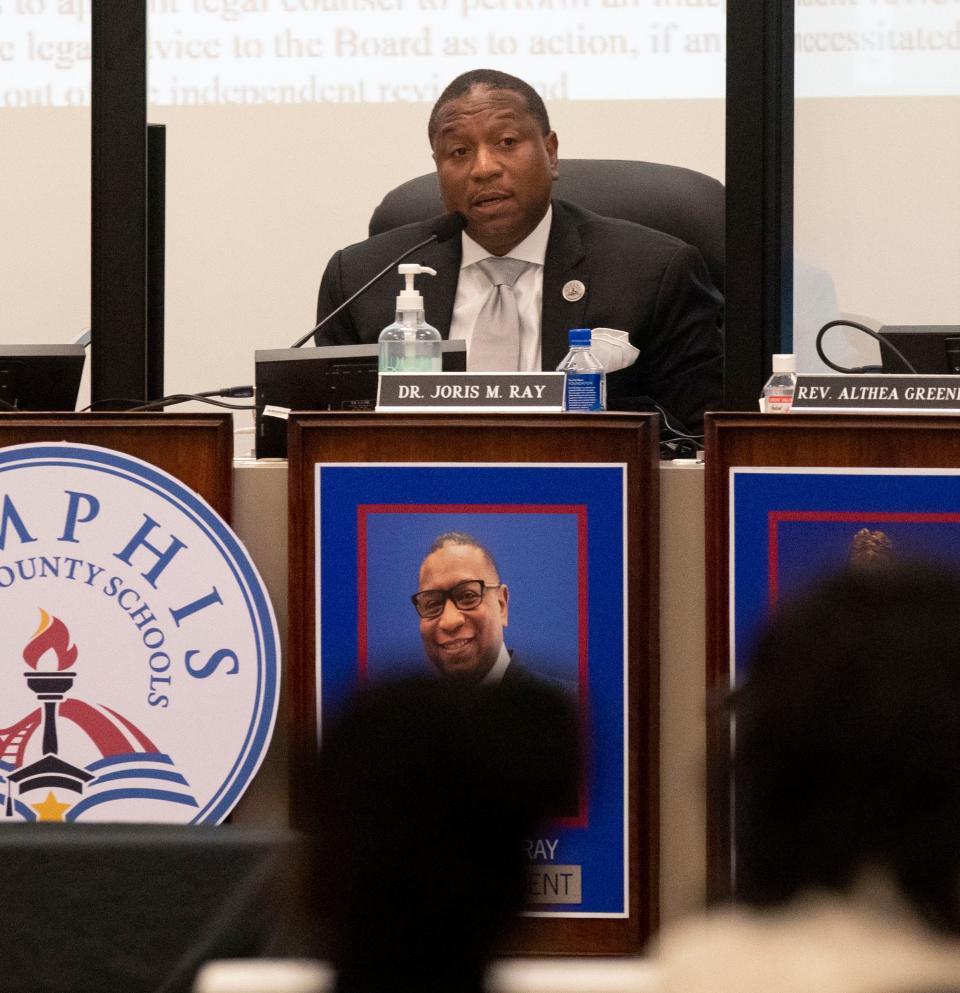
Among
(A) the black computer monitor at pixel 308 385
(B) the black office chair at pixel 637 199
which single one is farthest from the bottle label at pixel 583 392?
(B) the black office chair at pixel 637 199

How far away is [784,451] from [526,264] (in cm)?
126

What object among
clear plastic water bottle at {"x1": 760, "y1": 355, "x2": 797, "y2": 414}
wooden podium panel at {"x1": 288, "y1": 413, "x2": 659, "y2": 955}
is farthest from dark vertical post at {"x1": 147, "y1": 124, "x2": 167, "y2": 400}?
clear plastic water bottle at {"x1": 760, "y1": 355, "x2": 797, "y2": 414}

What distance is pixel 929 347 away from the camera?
2.29 m

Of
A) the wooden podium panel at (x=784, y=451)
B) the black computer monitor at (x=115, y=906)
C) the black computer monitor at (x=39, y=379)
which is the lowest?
the black computer monitor at (x=115, y=906)

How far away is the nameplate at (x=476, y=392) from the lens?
200cm

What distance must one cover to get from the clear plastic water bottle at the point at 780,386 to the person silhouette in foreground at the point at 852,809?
1.38 metres

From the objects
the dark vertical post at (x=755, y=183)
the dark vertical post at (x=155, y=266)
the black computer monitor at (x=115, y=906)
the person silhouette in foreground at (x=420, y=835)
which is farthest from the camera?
the dark vertical post at (x=155, y=266)

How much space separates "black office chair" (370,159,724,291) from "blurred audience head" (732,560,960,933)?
2.57 metres

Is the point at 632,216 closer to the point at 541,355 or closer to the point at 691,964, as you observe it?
the point at 541,355

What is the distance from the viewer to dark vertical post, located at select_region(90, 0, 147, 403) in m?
2.31

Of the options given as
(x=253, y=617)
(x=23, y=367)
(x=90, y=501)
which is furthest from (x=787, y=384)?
(x=23, y=367)

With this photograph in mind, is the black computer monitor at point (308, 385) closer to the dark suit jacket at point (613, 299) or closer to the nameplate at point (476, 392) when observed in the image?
the nameplate at point (476, 392)

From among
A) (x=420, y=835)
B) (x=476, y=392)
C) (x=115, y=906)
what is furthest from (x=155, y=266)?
(x=420, y=835)

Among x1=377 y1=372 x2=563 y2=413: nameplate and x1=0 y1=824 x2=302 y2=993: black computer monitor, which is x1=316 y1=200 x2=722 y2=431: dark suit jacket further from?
x1=0 y1=824 x2=302 y2=993: black computer monitor
